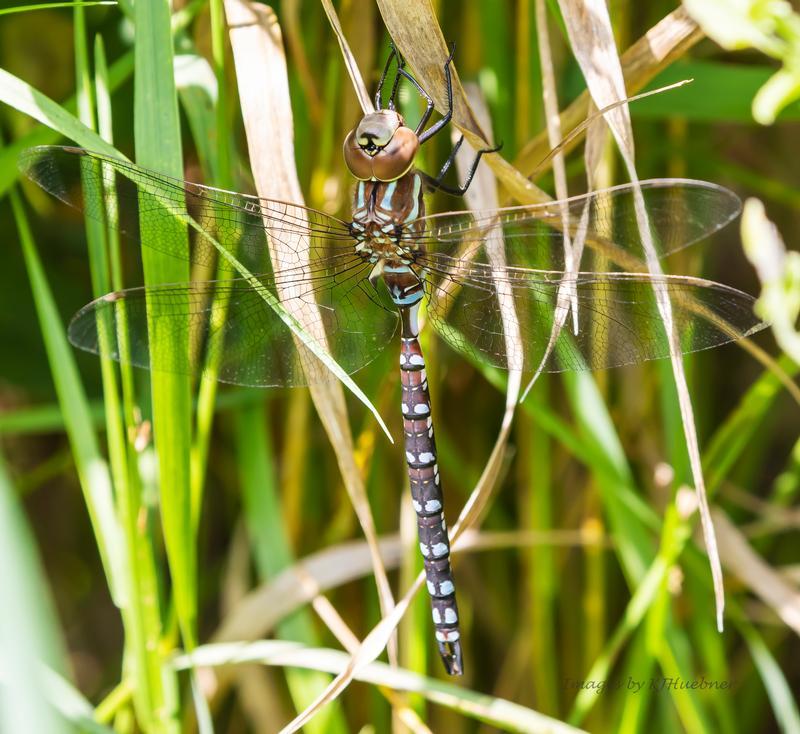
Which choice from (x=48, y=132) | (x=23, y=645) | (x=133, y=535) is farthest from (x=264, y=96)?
(x=23, y=645)

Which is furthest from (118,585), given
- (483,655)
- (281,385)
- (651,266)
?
(483,655)

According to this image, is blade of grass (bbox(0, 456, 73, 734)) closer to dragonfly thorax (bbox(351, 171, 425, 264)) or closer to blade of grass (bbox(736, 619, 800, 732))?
dragonfly thorax (bbox(351, 171, 425, 264))

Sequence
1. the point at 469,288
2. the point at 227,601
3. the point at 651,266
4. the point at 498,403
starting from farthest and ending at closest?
the point at 498,403, the point at 227,601, the point at 469,288, the point at 651,266

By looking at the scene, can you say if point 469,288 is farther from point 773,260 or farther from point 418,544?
point 773,260

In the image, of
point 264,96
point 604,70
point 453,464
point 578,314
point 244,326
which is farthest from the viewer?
point 453,464

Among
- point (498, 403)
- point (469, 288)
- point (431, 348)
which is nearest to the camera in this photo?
point (469, 288)

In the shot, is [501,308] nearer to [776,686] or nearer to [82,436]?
[82,436]

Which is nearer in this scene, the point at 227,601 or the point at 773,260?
the point at 773,260
